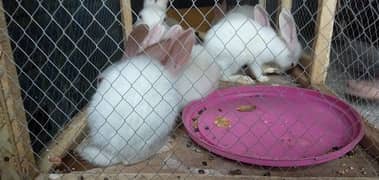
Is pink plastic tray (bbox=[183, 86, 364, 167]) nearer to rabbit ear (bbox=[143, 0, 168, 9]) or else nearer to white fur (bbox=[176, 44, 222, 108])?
white fur (bbox=[176, 44, 222, 108])

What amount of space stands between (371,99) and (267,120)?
0.47 m

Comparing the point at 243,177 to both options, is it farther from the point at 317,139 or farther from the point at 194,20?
the point at 194,20

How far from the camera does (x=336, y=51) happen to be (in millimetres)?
2043

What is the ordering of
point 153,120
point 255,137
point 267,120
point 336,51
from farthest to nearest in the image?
point 336,51, point 267,120, point 255,137, point 153,120

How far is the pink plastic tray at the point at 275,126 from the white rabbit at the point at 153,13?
565 mm

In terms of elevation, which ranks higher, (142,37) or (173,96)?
(142,37)

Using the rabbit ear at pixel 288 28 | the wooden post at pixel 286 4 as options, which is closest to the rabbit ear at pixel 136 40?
the rabbit ear at pixel 288 28

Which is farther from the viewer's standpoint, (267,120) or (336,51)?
(336,51)

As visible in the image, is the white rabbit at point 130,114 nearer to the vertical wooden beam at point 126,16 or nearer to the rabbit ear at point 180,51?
the rabbit ear at point 180,51

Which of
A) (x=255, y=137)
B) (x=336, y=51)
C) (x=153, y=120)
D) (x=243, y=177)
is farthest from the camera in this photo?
(x=336, y=51)

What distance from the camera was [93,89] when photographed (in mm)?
1771

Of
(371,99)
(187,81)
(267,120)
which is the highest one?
(187,81)

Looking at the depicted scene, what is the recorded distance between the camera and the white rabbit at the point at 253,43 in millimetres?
1886

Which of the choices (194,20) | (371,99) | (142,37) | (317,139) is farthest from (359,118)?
(194,20)
